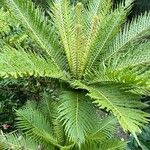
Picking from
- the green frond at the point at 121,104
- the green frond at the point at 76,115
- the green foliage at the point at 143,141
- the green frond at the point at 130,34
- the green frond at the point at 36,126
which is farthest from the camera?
the green foliage at the point at 143,141

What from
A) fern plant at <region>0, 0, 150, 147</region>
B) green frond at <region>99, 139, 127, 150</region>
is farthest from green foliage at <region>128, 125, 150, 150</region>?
green frond at <region>99, 139, 127, 150</region>

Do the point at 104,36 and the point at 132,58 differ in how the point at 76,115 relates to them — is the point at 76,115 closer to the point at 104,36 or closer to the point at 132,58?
the point at 132,58

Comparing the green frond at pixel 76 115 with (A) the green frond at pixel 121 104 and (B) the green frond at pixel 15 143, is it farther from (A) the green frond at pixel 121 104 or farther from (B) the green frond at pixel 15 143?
(B) the green frond at pixel 15 143

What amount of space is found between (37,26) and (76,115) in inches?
40.9

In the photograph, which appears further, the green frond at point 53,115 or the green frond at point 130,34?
the green frond at point 130,34

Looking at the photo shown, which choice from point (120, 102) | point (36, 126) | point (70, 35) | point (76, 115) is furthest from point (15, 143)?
point (70, 35)

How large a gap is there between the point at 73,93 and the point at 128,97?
55 cm

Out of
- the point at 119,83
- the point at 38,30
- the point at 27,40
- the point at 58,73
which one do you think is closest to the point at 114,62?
the point at 119,83

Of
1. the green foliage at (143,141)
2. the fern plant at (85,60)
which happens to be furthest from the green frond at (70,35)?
the green foliage at (143,141)

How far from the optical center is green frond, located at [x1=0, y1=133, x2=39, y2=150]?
349 centimetres

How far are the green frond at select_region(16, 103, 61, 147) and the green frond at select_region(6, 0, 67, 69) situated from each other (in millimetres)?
575

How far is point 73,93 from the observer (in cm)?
388

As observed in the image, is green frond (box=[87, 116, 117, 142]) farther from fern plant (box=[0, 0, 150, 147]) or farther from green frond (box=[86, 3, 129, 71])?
green frond (box=[86, 3, 129, 71])

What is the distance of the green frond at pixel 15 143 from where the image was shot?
3.49 meters
